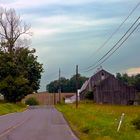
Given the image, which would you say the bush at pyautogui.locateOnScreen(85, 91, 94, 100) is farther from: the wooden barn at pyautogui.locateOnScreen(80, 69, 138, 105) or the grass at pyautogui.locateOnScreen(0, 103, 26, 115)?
the grass at pyautogui.locateOnScreen(0, 103, 26, 115)

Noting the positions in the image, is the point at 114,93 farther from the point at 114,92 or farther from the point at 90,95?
the point at 90,95

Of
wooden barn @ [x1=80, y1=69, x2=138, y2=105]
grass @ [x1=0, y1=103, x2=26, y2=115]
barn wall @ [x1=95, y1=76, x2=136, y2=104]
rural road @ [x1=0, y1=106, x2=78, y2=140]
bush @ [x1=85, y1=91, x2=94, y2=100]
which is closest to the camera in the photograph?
rural road @ [x1=0, y1=106, x2=78, y2=140]

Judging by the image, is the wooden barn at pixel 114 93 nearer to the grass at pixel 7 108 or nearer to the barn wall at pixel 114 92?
the barn wall at pixel 114 92

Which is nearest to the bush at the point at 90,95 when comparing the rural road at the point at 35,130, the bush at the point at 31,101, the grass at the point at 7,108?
the bush at the point at 31,101

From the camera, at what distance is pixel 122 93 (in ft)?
364

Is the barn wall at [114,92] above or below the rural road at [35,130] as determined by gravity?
above

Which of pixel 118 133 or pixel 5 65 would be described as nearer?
pixel 118 133

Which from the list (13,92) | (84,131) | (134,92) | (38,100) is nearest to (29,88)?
(13,92)

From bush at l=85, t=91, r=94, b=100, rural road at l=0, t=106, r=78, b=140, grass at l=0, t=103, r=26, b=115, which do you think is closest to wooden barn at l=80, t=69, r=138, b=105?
bush at l=85, t=91, r=94, b=100

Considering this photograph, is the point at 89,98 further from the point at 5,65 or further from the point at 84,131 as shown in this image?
the point at 84,131

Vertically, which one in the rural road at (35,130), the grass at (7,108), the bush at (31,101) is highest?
the bush at (31,101)

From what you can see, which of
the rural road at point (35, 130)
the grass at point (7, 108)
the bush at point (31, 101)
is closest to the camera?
the rural road at point (35, 130)

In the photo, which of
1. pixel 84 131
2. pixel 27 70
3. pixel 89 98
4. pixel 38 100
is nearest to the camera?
pixel 84 131

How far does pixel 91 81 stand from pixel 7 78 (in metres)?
36.3
